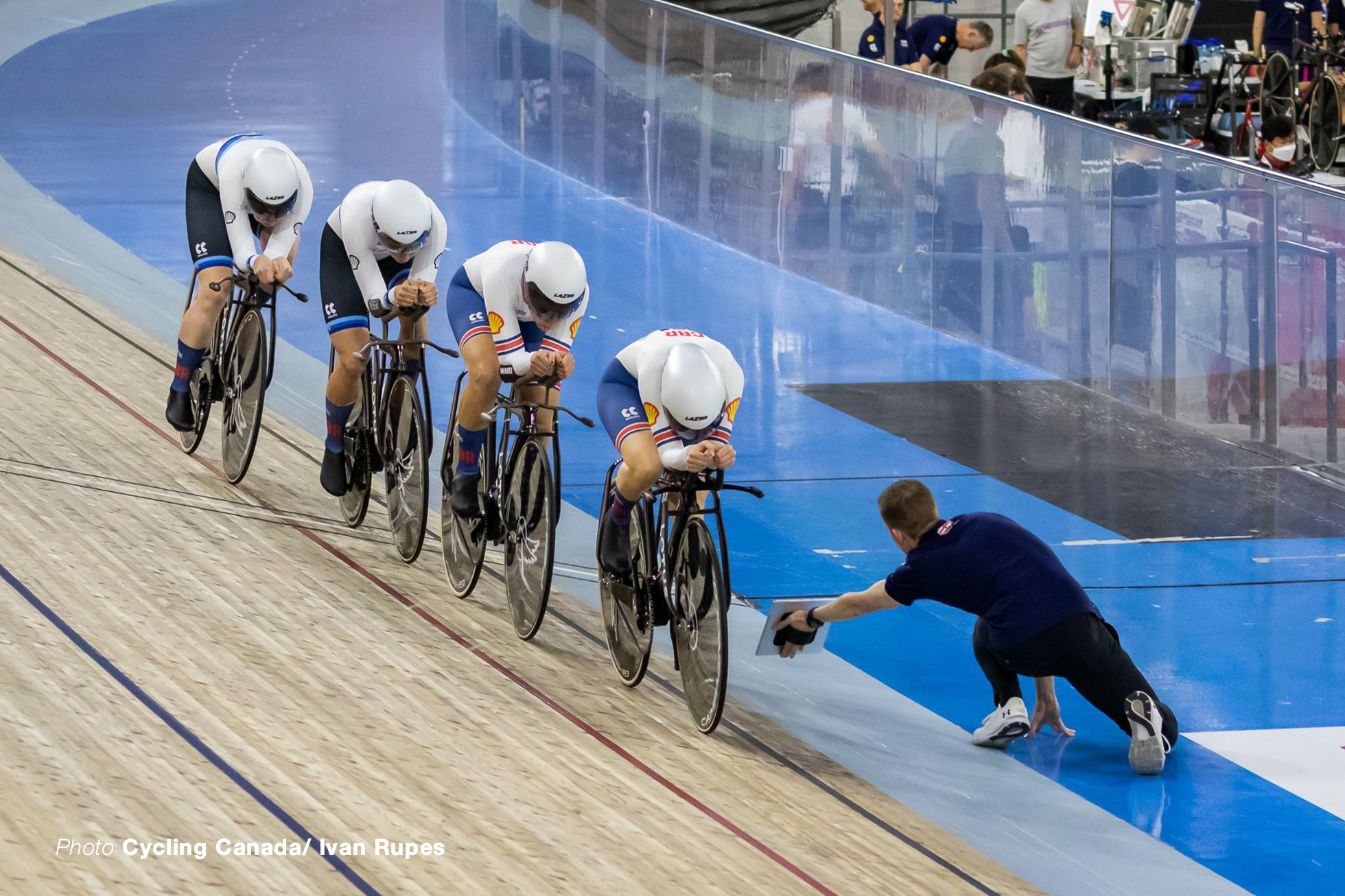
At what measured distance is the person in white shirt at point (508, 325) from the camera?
4.64 metres

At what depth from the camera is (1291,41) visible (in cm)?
1188

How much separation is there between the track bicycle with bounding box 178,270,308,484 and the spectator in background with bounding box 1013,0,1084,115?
→ 7234 mm

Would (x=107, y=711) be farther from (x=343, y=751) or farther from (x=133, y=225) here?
(x=133, y=225)

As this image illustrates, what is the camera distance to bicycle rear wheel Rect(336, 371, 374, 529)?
558 centimetres

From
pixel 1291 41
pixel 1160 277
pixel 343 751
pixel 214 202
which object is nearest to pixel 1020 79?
pixel 1291 41

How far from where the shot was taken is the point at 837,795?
163 inches

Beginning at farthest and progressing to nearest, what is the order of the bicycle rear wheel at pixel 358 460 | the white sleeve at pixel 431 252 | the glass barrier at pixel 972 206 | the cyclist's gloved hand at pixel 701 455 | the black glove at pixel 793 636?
1. the glass barrier at pixel 972 206
2. the bicycle rear wheel at pixel 358 460
3. the white sleeve at pixel 431 252
4. the black glove at pixel 793 636
5. the cyclist's gloved hand at pixel 701 455

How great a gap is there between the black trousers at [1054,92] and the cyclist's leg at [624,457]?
324 inches

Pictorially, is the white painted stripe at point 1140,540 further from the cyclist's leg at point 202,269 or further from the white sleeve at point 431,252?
the cyclist's leg at point 202,269

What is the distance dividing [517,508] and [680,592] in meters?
0.74

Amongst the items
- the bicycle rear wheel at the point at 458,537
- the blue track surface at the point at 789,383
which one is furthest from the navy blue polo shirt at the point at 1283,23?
the bicycle rear wheel at the point at 458,537

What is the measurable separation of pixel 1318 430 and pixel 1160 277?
1.20 meters

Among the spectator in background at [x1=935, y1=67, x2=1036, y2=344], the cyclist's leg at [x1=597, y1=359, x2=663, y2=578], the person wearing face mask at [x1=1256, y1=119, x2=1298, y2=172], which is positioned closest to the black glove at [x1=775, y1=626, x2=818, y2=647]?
the cyclist's leg at [x1=597, y1=359, x2=663, y2=578]

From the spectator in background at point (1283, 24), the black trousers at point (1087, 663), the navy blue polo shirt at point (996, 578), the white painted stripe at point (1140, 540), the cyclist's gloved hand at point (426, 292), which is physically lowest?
the white painted stripe at point (1140, 540)
